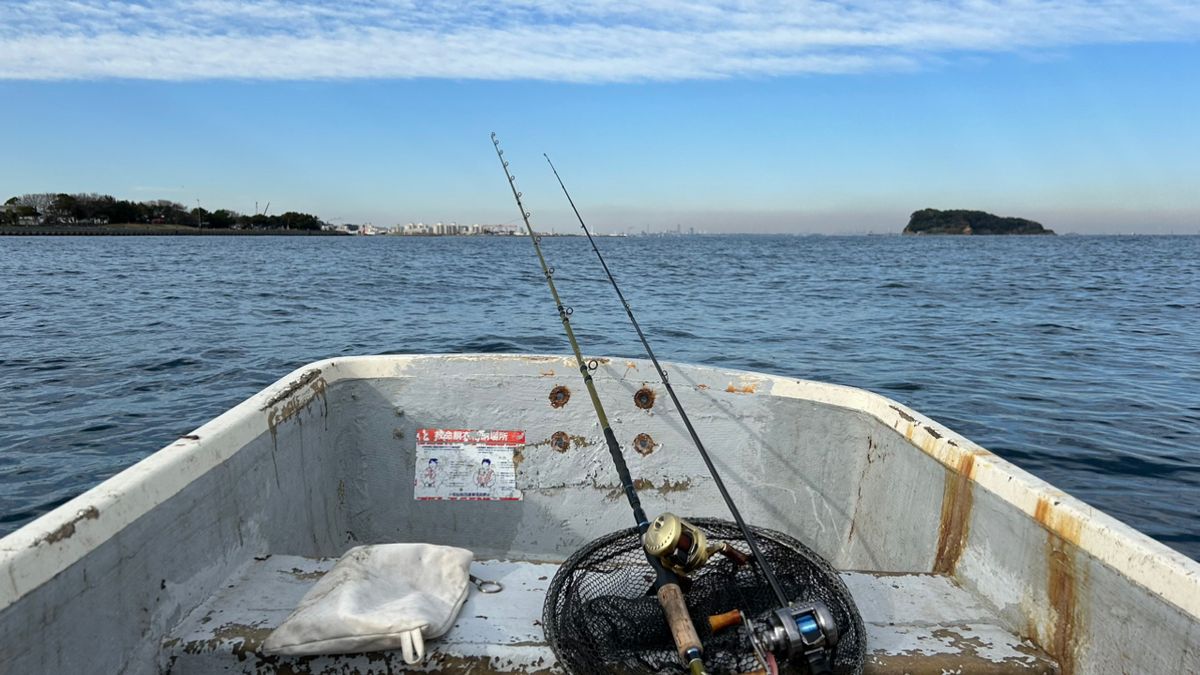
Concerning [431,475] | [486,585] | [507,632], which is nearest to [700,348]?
[431,475]

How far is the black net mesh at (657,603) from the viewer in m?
2.15

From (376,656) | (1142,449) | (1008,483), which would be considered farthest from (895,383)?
(376,656)

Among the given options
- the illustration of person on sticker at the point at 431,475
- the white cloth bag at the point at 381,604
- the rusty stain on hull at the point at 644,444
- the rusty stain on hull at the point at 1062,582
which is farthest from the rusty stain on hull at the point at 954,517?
the illustration of person on sticker at the point at 431,475

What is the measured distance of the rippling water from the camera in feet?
23.0

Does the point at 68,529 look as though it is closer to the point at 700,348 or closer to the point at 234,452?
the point at 234,452

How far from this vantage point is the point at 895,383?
1058 cm

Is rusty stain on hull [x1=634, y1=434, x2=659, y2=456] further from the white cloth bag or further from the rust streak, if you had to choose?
the rust streak

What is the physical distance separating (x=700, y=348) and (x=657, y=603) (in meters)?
11.5

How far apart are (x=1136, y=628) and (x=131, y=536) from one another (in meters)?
2.90

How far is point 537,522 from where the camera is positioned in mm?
4133

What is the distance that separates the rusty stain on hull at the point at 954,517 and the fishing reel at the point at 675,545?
124cm

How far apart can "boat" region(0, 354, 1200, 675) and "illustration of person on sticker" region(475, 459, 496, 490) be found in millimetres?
Result: 56

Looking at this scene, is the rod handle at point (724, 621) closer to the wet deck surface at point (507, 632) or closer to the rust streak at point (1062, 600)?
the wet deck surface at point (507, 632)

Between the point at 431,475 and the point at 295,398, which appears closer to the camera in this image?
the point at 295,398
